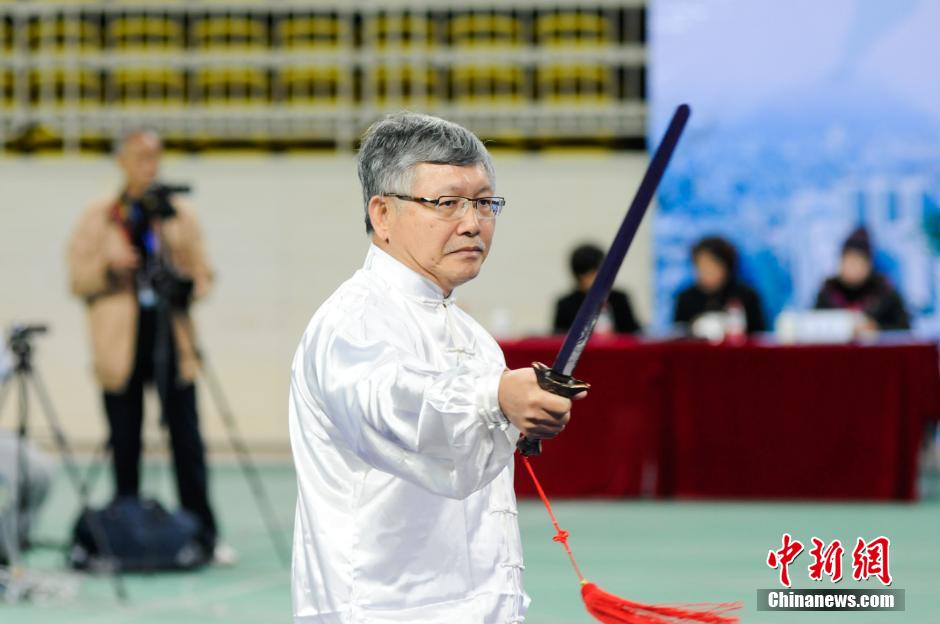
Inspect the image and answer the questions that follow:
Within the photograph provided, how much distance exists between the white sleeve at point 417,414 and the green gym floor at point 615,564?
127 inches

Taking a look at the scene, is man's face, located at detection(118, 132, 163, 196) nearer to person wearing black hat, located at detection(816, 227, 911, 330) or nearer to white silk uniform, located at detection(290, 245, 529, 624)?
person wearing black hat, located at detection(816, 227, 911, 330)

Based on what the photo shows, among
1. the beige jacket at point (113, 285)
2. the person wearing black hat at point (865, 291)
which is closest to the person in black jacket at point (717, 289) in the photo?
the person wearing black hat at point (865, 291)

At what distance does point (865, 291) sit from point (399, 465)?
24.4 ft

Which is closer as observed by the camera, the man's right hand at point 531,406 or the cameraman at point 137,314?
the man's right hand at point 531,406

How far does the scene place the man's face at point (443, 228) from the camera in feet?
7.02

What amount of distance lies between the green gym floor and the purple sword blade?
3320mm

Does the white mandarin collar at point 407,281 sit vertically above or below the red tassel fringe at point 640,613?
above

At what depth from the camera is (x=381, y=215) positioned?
2.22 m

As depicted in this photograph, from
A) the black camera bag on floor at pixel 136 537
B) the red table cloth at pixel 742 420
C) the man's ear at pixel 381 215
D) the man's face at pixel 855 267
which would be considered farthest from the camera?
the man's face at pixel 855 267

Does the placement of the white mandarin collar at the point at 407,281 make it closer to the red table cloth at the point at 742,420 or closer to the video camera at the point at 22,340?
the video camera at the point at 22,340

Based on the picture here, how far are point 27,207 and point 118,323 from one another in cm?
578

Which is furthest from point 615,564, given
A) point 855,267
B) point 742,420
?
point 855,267

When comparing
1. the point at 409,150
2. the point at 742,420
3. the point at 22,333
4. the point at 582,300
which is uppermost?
the point at 409,150

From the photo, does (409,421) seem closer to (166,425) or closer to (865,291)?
(166,425)
